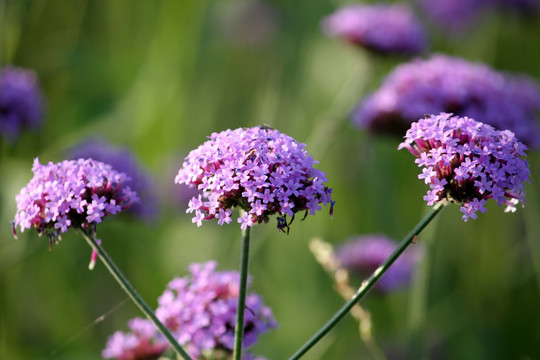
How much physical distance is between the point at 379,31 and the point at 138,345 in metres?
1.75

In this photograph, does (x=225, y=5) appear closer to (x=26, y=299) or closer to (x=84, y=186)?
(x=26, y=299)

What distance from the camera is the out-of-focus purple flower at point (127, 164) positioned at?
2.64m

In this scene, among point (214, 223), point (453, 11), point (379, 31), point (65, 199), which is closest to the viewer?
point (65, 199)

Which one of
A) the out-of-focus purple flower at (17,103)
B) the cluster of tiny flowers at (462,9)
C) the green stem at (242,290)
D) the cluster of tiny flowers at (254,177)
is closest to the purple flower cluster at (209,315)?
the green stem at (242,290)

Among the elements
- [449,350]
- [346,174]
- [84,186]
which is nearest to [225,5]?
[346,174]

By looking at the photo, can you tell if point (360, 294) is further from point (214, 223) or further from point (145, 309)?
point (214, 223)

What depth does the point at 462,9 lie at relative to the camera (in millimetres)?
4555

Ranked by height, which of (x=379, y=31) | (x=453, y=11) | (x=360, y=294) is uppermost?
(x=453, y=11)

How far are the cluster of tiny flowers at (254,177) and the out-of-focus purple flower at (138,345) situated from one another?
46 centimetres

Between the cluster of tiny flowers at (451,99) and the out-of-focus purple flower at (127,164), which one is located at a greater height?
the out-of-focus purple flower at (127,164)

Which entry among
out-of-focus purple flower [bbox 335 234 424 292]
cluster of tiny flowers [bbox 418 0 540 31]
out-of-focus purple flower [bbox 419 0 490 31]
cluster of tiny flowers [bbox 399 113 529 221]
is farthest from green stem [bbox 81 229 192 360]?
out-of-focus purple flower [bbox 419 0 490 31]

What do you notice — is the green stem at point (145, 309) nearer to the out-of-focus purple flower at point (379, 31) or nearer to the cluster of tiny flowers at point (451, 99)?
the cluster of tiny flowers at point (451, 99)

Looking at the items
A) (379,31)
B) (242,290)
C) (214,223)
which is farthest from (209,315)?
(214,223)

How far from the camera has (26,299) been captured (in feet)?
9.82
